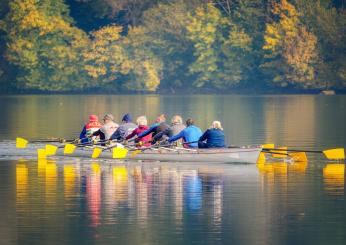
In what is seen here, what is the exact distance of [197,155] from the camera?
27125mm

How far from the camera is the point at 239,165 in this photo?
1052 inches

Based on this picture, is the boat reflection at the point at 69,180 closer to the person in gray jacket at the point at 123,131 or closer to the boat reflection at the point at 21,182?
the boat reflection at the point at 21,182

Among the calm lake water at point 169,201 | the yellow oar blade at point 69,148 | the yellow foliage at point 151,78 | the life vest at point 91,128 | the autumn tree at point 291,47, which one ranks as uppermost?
the autumn tree at point 291,47

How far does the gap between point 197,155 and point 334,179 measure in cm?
414

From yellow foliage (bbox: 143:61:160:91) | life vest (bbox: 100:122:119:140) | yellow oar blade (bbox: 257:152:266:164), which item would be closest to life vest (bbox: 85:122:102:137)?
life vest (bbox: 100:122:119:140)

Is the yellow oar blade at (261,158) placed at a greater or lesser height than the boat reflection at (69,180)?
greater

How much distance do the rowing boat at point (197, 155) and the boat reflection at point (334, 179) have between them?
1.68 meters

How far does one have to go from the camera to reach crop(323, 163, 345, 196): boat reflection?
72.0ft

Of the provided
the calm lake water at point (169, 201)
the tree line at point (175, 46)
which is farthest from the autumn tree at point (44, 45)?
the calm lake water at point (169, 201)

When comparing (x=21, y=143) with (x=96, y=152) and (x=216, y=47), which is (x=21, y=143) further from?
(x=216, y=47)

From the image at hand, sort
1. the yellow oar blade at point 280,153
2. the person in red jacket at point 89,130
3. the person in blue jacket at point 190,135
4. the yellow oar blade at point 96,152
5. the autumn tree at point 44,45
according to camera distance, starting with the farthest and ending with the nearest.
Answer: the autumn tree at point 44,45
the person in red jacket at point 89,130
the yellow oar blade at point 96,152
the yellow oar blade at point 280,153
the person in blue jacket at point 190,135

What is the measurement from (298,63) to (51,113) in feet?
120

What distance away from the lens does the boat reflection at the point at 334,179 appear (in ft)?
72.0

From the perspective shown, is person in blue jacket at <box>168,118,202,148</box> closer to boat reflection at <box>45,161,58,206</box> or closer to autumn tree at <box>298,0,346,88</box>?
boat reflection at <box>45,161,58,206</box>
